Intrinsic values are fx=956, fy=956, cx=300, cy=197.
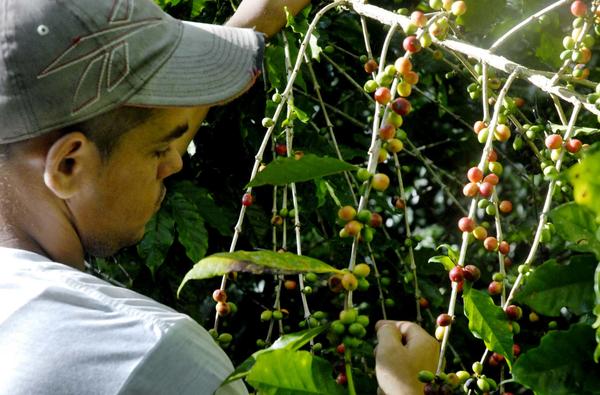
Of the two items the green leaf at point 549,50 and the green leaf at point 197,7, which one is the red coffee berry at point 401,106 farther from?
the green leaf at point 197,7

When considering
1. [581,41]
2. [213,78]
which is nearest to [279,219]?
[213,78]

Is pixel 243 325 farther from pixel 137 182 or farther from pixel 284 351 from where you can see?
pixel 284 351

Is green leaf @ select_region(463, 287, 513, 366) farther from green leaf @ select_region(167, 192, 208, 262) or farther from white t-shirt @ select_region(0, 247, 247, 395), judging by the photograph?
green leaf @ select_region(167, 192, 208, 262)

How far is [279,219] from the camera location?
7.42ft

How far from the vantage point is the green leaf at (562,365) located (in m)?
1.21

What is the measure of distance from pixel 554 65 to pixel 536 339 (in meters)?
0.75

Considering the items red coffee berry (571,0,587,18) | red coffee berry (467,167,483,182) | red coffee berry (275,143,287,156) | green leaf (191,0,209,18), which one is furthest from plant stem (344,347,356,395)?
green leaf (191,0,209,18)

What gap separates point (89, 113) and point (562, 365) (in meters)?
0.85

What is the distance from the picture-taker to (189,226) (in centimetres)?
263

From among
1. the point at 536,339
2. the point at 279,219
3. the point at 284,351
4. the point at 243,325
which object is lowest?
the point at 243,325

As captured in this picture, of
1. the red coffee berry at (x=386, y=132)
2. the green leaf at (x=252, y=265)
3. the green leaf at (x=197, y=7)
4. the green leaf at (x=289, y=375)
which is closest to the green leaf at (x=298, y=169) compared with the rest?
the red coffee berry at (x=386, y=132)

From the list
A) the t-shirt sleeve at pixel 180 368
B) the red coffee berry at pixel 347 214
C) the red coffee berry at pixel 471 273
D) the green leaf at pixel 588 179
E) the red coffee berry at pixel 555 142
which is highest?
the green leaf at pixel 588 179

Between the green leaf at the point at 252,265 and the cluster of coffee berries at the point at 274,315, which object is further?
the cluster of coffee berries at the point at 274,315

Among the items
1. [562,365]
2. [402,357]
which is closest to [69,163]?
[402,357]
